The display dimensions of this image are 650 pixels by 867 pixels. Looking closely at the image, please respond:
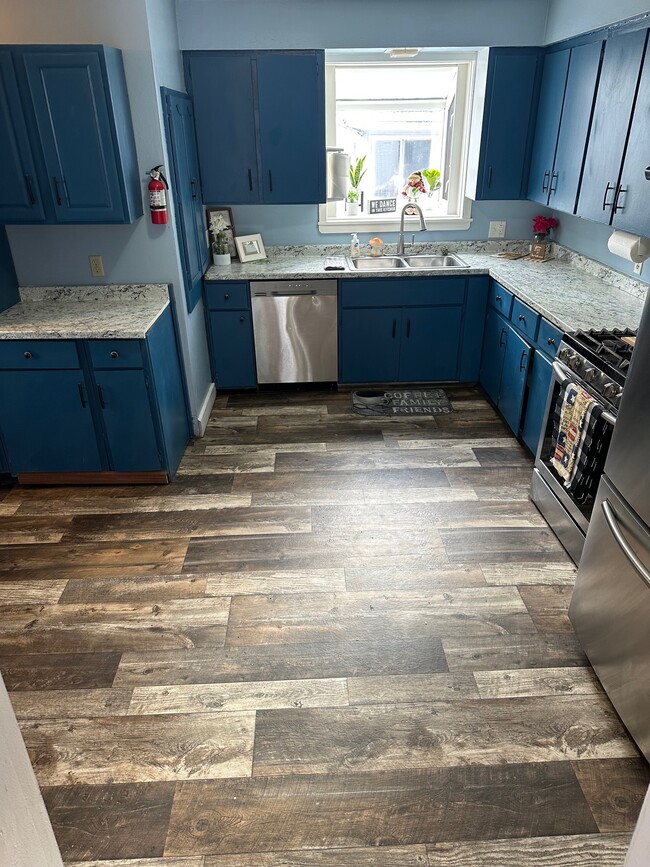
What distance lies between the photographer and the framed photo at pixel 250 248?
425cm

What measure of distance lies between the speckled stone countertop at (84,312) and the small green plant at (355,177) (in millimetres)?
1831

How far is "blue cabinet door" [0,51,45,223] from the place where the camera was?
2.71 m

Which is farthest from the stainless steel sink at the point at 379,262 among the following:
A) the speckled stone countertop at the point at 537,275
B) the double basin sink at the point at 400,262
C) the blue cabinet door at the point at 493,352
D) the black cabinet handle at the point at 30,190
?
the black cabinet handle at the point at 30,190

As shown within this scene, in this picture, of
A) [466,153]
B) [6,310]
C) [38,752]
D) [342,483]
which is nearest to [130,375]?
[6,310]

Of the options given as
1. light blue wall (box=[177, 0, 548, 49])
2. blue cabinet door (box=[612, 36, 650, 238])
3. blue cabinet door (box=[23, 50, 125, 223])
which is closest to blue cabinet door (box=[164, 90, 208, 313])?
blue cabinet door (box=[23, 50, 125, 223])

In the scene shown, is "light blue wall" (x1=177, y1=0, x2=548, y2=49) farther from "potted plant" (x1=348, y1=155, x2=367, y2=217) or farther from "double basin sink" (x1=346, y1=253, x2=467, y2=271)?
"double basin sink" (x1=346, y1=253, x2=467, y2=271)

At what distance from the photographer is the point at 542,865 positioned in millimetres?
1569

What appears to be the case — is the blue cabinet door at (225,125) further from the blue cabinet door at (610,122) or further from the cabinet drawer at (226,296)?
the blue cabinet door at (610,122)

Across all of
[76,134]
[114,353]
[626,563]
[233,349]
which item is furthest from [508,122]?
[626,563]

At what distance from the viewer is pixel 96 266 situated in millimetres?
3316

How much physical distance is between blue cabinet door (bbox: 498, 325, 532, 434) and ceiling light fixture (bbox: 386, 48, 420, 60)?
194 centimetres

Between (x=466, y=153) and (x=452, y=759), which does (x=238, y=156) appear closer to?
(x=466, y=153)

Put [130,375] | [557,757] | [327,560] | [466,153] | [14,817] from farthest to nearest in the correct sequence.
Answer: [466,153] < [130,375] < [327,560] < [557,757] < [14,817]

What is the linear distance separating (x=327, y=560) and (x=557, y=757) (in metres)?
1.19
